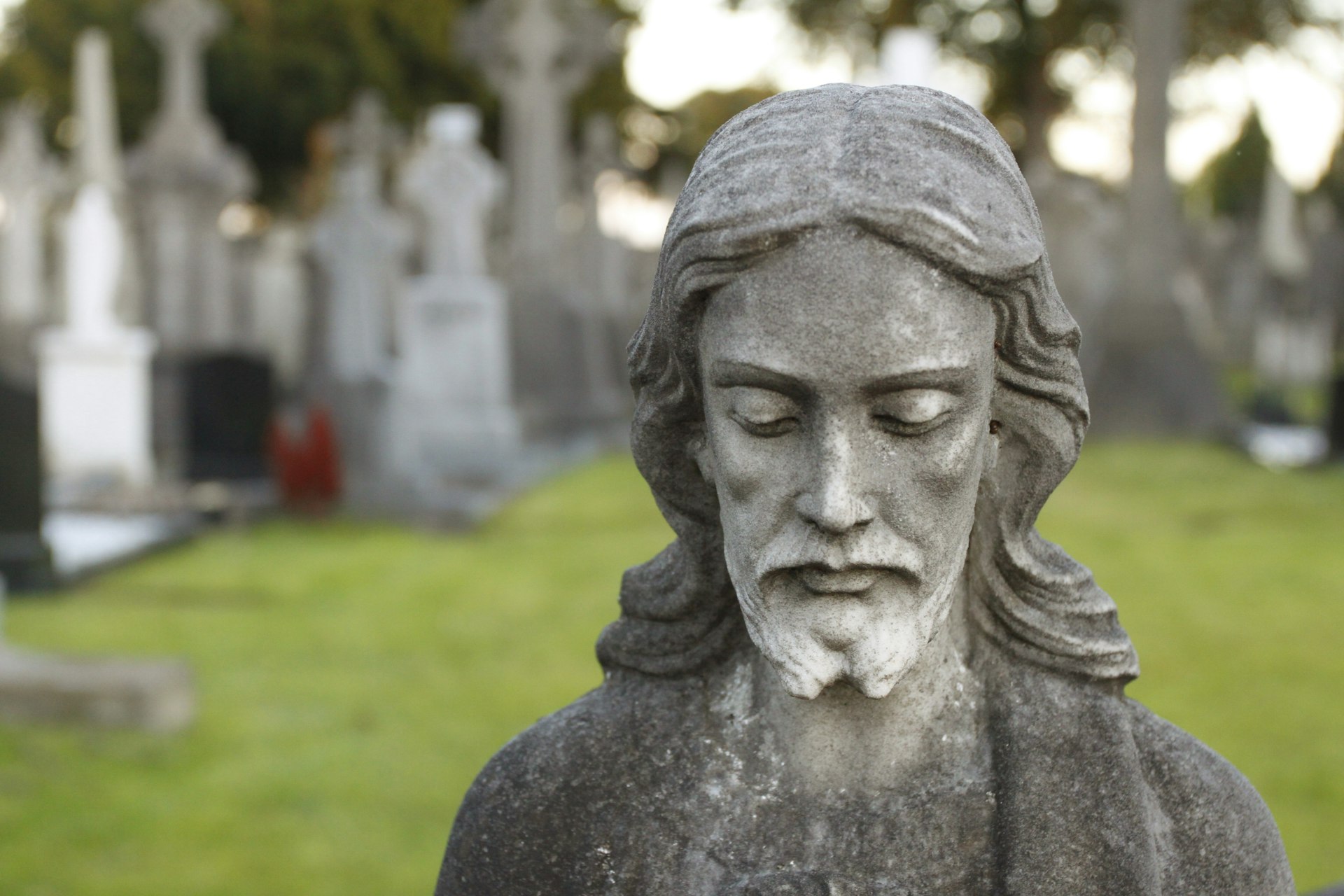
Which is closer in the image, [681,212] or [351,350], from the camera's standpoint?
[681,212]

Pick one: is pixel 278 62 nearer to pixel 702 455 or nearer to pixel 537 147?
pixel 537 147

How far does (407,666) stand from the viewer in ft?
20.4

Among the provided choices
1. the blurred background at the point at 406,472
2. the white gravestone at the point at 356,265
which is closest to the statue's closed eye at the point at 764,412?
the blurred background at the point at 406,472

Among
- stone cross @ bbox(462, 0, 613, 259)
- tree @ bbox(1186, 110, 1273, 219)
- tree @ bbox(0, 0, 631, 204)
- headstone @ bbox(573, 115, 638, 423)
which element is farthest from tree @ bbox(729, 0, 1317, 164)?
stone cross @ bbox(462, 0, 613, 259)

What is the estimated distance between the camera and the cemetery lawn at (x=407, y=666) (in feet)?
13.8

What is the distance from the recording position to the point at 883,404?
1480 mm

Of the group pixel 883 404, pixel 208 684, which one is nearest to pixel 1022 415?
pixel 883 404

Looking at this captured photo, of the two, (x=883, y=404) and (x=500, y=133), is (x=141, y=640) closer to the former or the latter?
(x=883, y=404)

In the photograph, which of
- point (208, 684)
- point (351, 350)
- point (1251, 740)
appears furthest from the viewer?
point (351, 350)

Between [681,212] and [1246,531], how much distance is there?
25.9 ft

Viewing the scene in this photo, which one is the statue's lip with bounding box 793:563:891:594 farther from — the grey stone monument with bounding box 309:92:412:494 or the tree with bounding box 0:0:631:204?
the tree with bounding box 0:0:631:204

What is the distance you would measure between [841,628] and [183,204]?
50.2 feet

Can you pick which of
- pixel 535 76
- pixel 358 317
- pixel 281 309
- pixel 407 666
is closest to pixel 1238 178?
pixel 535 76

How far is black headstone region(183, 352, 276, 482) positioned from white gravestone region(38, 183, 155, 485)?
43 cm
